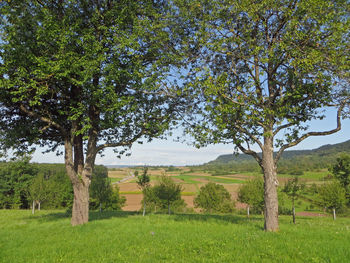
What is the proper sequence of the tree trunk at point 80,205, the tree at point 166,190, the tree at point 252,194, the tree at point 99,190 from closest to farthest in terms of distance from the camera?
the tree trunk at point 80,205, the tree at point 166,190, the tree at point 252,194, the tree at point 99,190

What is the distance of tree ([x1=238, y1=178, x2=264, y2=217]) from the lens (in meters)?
40.5

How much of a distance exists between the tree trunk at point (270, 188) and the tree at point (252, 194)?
31.1 metres

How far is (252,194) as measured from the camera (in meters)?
40.8

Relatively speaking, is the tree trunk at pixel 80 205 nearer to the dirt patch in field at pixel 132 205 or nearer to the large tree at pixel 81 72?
the large tree at pixel 81 72

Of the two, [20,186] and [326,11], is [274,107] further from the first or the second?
[20,186]

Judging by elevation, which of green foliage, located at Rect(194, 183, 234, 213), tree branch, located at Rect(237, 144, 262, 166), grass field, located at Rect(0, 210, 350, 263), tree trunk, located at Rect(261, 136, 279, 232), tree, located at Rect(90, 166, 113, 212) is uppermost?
tree branch, located at Rect(237, 144, 262, 166)

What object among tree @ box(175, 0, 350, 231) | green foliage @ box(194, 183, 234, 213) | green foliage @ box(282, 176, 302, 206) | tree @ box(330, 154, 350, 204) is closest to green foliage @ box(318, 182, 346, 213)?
green foliage @ box(282, 176, 302, 206)

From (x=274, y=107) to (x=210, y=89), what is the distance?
3865mm

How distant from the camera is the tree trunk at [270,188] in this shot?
1127 centimetres

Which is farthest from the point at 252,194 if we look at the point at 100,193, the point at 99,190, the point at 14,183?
the point at 14,183

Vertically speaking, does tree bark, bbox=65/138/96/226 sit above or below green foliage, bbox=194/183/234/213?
above

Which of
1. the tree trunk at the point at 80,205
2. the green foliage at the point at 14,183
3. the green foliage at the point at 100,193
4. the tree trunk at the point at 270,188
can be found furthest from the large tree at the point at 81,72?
the green foliage at the point at 14,183

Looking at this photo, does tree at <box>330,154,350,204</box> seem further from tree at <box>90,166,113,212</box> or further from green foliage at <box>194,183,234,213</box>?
tree at <box>90,166,113,212</box>

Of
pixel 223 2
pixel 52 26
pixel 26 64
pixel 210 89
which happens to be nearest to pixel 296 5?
pixel 223 2
